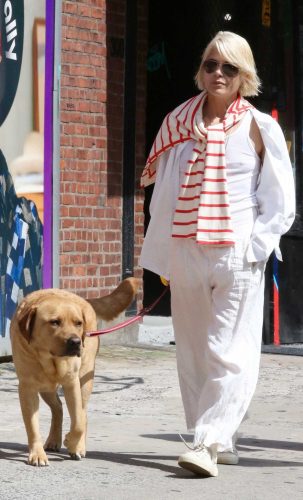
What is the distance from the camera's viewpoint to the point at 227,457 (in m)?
6.66

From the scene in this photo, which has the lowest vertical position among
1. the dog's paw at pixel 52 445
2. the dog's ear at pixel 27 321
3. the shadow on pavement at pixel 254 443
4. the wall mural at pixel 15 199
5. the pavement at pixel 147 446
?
the shadow on pavement at pixel 254 443

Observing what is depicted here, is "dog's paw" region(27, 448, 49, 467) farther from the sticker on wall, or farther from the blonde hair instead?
the sticker on wall

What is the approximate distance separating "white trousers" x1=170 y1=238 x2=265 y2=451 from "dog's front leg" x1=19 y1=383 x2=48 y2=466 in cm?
74

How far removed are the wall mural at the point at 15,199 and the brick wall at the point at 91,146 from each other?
19.2 inches

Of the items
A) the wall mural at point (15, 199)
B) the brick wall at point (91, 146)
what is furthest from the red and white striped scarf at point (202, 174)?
the brick wall at point (91, 146)

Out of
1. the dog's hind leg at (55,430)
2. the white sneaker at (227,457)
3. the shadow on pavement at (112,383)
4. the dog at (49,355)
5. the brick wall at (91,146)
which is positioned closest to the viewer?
the dog at (49,355)

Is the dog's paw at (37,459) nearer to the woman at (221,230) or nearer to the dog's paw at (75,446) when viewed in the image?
the dog's paw at (75,446)

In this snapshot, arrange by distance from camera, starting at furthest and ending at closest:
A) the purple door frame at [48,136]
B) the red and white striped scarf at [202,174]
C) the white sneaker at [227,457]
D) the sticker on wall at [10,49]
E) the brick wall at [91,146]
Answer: the brick wall at [91,146], the purple door frame at [48,136], the sticker on wall at [10,49], the white sneaker at [227,457], the red and white striped scarf at [202,174]

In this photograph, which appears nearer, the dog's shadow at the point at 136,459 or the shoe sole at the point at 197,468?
the shoe sole at the point at 197,468

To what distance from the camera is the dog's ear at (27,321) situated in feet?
21.2

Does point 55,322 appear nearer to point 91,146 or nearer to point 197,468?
point 197,468

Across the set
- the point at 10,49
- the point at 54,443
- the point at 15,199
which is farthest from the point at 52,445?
the point at 10,49

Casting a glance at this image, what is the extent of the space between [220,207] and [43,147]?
416 centimetres

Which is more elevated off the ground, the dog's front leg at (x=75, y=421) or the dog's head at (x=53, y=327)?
the dog's head at (x=53, y=327)
